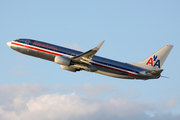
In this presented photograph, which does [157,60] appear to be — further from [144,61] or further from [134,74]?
[134,74]

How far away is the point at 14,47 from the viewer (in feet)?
232

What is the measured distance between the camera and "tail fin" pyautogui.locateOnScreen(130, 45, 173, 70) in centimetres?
7300

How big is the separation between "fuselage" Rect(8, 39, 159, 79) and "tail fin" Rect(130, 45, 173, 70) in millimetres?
3512

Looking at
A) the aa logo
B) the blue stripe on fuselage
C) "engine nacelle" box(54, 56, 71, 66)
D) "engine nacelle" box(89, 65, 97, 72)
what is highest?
the aa logo

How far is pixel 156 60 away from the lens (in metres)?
73.2

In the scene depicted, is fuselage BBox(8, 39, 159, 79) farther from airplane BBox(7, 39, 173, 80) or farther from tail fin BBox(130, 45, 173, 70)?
tail fin BBox(130, 45, 173, 70)

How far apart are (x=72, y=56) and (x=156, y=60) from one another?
20.9 m

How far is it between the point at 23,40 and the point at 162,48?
34072 millimetres

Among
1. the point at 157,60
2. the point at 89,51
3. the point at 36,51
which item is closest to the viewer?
the point at 89,51

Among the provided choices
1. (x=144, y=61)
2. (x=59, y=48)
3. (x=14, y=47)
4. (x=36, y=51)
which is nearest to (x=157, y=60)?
(x=144, y=61)

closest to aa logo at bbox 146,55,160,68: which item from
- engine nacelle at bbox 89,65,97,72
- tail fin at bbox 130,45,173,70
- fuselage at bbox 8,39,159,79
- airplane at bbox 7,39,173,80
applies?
tail fin at bbox 130,45,173,70

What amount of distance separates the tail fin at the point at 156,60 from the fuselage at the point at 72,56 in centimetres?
351

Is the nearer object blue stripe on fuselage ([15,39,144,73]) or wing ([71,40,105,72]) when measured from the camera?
wing ([71,40,105,72])

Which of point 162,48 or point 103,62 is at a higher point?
point 162,48
